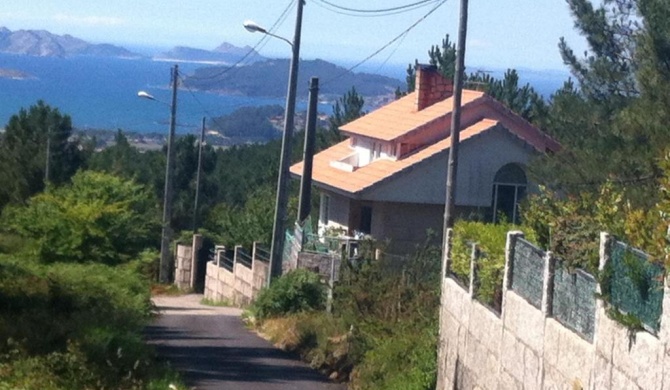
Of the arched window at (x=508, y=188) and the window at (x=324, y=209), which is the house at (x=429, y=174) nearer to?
the arched window at (x=508, y=188)

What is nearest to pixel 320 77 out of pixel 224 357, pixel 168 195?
pixel 168 195

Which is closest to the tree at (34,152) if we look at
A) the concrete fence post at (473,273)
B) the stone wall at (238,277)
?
the stone wall at (238,277)

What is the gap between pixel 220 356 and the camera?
24.3 m

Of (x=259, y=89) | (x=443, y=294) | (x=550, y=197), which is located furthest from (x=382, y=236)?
(x=259, y=89)

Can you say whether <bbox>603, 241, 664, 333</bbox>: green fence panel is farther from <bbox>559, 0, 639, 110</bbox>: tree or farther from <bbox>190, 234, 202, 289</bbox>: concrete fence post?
<bbox>190, 234, 202, 289</bbox>: concrete fence post

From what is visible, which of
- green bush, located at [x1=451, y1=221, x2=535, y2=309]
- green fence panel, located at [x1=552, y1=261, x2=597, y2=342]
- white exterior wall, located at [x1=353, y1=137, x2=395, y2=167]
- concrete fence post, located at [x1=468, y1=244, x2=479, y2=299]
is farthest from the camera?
white exterior wall, located at [x1=353, y1=137, x2=395, y2=167]

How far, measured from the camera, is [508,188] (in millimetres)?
37156

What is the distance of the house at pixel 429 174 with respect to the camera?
3588 centimetres

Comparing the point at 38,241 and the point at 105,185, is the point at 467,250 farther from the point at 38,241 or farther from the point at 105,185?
the point at 105,185

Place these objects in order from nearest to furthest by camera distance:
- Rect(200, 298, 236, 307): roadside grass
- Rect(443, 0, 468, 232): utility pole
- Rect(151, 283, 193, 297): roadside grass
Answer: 1. Rect(443, 0, 468, 232): utility pole
2. Rect(200, 298, 236, 307): roadside grass
3. Rect(151, 283, 193, 297): roadside grass

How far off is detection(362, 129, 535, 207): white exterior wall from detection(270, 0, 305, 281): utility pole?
3.55 metres

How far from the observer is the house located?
118 feet

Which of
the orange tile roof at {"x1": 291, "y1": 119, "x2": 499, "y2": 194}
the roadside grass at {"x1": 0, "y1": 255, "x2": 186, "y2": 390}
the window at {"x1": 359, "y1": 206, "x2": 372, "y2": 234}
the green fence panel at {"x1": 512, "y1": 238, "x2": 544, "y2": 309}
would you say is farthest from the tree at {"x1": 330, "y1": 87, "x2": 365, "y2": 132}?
the green fence panel at {"x1": 512, "y1": 238, "x2": 544, "y2": 309}

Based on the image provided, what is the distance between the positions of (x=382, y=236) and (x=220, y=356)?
12.3m
